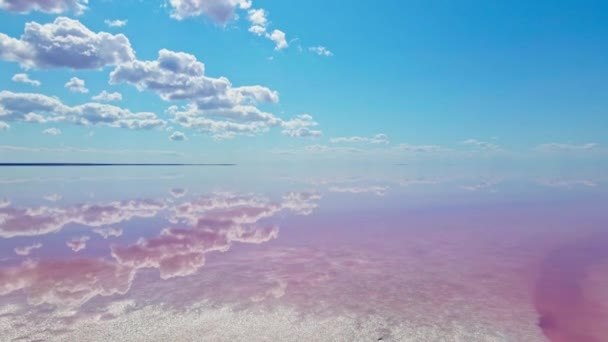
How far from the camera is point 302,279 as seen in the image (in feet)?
39.4

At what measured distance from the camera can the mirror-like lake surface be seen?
8633 mm

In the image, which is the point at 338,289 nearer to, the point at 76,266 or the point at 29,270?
the point at 76,266

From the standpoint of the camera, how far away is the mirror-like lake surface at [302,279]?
8.63 meters

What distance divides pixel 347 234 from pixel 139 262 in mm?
10313

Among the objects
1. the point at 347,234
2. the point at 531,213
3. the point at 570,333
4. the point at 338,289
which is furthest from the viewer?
Result: the point at 531,213

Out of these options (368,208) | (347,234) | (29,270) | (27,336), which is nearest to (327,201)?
(368,208)

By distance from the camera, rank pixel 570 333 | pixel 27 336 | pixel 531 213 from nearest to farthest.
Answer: pixel 27 336, pixel 570 333, pixel 531 213

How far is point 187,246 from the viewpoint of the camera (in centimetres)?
1641

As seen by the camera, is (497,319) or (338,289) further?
(338,289)

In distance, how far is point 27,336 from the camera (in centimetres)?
802

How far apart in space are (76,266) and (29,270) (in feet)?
4.59

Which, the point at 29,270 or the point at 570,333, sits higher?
the point at 570,333

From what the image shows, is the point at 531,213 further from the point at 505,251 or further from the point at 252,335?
the point at 252,335

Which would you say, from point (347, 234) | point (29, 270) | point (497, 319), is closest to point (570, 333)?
point (497, 319)
